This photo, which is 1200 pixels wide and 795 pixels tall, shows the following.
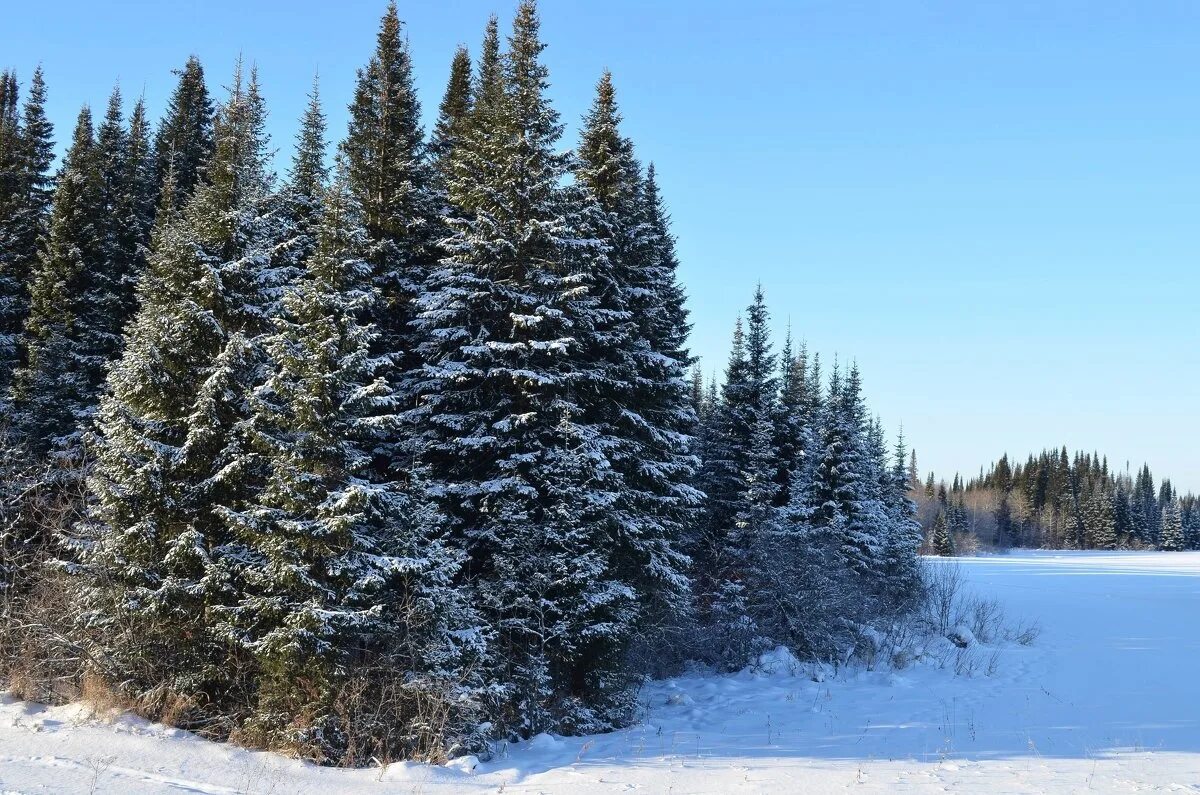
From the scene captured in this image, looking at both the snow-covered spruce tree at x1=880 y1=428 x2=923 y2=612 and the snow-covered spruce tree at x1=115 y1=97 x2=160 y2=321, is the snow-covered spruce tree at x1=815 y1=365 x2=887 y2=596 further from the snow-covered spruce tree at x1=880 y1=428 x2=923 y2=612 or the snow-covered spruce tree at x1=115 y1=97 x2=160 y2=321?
the snow-covered spruce tree at x1=115 y1=97 x2=160 y2=321

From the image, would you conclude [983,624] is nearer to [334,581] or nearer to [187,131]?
[334,581]

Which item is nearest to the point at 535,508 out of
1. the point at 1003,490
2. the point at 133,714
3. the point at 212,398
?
the point at 212,398

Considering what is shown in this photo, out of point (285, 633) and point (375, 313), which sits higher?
point (375, 313)

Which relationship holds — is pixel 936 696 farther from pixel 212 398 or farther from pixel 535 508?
pixel 212 398

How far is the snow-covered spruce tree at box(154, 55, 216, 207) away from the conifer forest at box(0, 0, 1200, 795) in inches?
130

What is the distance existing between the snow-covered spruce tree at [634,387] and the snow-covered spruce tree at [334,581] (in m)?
5.31

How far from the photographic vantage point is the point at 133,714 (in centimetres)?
1306

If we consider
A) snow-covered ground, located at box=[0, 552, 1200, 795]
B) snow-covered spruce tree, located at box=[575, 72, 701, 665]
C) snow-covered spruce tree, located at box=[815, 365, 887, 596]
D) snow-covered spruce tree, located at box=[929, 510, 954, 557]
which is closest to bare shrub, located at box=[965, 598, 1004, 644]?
snow-covered ground, located at box=[0, 552, 1200, 795]

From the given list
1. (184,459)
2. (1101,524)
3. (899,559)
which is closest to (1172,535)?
(1101,524)

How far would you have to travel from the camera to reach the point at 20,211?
32469 mm

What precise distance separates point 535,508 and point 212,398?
6500 mm

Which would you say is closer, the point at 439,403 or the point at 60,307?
the point at 439,403

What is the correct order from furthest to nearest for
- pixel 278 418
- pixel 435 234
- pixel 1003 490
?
pixel 1003 490 < pixel 435 234 < pixel 278 418

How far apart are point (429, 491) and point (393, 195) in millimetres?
8310
